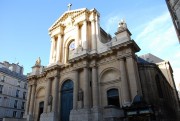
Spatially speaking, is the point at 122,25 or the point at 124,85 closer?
the point at 124,85

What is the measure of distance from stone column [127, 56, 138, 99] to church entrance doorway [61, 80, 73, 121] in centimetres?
680

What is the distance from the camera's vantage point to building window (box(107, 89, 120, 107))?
51.5 feet

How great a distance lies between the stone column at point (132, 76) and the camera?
561 inches

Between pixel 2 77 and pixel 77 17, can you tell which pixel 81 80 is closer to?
pixel 77 17

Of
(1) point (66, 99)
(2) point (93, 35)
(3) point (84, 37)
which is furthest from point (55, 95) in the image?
(2) point (93, 35)

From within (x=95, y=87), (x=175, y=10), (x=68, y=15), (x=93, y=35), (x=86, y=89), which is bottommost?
(x=86, y=89)

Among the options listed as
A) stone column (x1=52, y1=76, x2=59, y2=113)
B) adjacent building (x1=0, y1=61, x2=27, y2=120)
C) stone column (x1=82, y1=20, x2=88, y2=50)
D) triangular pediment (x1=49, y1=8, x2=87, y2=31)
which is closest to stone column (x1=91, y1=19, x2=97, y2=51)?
stone column (x1=82, y1=20, x2=88, y2=50)

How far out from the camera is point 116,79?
16047 mm

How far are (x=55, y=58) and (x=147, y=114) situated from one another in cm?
1457

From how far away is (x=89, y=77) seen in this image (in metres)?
17.5

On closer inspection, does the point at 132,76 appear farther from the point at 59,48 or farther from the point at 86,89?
the point at 59,48

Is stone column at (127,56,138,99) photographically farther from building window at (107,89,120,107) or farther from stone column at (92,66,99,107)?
stone column at (92,66,99,107)

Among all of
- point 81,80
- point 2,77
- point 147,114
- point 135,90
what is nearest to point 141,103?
point 147,114

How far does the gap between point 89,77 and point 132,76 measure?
4499 mm
